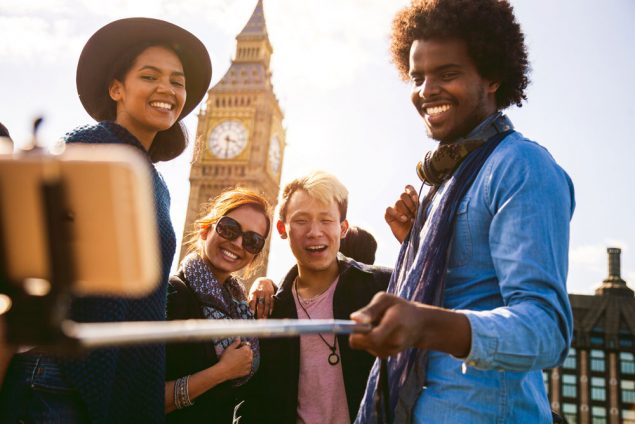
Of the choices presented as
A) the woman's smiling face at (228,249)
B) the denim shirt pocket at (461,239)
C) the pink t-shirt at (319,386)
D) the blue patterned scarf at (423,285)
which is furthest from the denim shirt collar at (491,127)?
the woman's smiling face at (228,249)

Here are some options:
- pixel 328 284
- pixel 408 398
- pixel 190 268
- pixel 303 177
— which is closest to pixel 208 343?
pixel 190 268

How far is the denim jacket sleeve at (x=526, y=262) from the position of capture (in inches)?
45.3

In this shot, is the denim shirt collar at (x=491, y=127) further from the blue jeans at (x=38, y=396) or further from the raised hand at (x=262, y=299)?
the raised hand at (x=262, y=299)

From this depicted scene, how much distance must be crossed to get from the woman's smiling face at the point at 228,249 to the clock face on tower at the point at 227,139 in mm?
38397

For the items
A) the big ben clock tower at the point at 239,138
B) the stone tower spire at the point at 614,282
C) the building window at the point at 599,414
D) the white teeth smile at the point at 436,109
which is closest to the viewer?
the white teeth smile at the point at 436,109

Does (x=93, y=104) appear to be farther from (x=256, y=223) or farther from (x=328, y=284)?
(x=328, y=284)

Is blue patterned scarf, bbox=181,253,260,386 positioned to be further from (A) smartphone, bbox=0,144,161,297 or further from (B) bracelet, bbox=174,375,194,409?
(A) smartphone, bbox=0,144,161,297

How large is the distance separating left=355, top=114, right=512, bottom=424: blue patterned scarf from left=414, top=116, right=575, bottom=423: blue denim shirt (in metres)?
0.03

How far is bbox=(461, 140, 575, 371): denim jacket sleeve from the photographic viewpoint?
115cm

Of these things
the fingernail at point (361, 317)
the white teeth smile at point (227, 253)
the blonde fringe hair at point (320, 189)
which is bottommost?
the white teeth smile at point (227, 253)

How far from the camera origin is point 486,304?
57.0 inches

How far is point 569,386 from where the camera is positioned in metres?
33.6

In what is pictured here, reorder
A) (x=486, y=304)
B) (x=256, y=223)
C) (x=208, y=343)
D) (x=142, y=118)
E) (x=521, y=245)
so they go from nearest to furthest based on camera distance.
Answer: (x=521, y=245), (x=486, y=304), (x=142, y=118), (x=208, y=343), (x=256, y=223)

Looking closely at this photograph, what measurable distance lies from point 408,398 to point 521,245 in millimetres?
529
